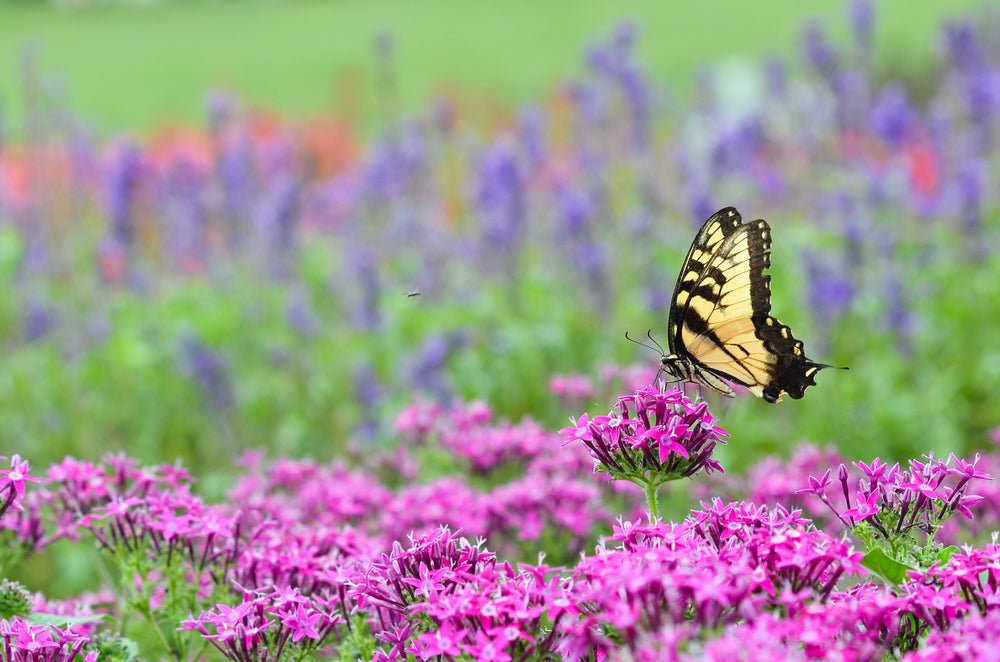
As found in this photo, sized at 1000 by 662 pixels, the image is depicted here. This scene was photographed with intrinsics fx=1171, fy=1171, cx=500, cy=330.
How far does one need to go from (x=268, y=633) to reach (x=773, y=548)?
35.7 inches

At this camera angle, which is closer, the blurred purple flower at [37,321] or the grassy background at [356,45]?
the blurred purple flower at [37,321]

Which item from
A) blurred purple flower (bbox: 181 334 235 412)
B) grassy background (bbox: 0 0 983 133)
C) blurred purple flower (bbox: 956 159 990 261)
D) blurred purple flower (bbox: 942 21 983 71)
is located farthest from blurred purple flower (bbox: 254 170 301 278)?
grassy background (bbox: 0 0 983 133)

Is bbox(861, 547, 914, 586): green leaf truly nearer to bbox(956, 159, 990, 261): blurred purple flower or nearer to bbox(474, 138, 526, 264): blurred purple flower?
bbox(474, 138, 526, 264): blurred purple flower

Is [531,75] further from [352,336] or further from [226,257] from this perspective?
[352,336]

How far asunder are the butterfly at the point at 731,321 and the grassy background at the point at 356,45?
1836 centimetres

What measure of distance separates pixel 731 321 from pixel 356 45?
2985 centimetres

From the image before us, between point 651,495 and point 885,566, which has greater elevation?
point 651,495

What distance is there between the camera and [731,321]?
306cm

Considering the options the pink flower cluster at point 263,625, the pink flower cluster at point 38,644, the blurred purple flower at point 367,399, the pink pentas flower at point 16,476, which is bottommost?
the pink flower cluster at point 38,644

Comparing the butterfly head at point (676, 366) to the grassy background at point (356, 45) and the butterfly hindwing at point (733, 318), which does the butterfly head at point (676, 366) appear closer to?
the butterfly hindwing at point (733, 318)

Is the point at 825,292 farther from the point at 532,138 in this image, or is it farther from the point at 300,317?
the point at 532,138

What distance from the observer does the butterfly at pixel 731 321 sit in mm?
2869

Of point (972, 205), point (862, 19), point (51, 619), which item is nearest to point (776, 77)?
point (862, 19)


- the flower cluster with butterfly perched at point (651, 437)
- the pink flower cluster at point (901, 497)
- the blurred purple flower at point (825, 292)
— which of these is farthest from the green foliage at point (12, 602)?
the blurred purple flower at point (825, 292)
